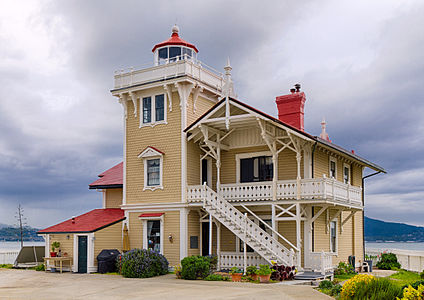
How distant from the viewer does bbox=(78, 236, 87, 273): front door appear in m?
25.5

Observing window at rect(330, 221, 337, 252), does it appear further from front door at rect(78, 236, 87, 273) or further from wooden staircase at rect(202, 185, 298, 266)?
front door at rect(78, 236, 87, 273)

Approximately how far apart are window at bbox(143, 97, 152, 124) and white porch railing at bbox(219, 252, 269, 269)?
26.9ft

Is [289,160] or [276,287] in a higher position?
[289,160]

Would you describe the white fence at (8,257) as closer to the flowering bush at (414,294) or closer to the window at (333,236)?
the window at (333,236)

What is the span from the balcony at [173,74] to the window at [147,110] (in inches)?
38.3

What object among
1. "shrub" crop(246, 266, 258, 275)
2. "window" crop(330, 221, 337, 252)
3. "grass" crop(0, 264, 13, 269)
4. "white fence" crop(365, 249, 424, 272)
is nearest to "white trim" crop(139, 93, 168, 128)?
"shrub" crop(246, 266, 258, 275)

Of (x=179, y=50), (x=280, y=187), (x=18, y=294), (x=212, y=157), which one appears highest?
(x=179, y=50)

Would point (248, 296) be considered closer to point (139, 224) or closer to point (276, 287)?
point (276, 287)

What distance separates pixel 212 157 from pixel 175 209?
11.0ft

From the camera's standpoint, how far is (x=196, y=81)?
2603 centimetres

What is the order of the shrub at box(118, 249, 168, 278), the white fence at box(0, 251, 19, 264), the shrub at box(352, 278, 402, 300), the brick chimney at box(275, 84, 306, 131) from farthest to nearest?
the white fence at box(0, 251, 19, 264) < the brick chimney at box(275, 84, 306, 131) < the shrub at box(118, 249, 168, 278) < the shrub at box(352, 278, 402, 300)

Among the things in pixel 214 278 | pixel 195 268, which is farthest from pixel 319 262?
pixel 195 268

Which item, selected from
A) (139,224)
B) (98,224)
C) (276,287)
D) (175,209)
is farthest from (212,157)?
(276,287)

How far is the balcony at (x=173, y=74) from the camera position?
85.1ft
